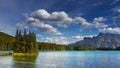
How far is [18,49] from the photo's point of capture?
13012cm

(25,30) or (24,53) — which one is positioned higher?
(25,30)

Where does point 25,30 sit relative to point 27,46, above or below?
above

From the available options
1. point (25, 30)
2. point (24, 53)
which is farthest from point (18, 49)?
point (25, 30)

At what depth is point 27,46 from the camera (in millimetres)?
132000

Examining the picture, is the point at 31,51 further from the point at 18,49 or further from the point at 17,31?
the point at 17,31

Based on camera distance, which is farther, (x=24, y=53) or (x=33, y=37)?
(x=33, y=37)

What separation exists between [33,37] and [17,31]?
10.9 meters

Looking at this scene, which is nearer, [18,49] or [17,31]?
[18,49]

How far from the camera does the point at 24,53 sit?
130 m

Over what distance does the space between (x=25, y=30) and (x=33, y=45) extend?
10.9 m

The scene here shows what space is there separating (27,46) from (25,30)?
11.7m

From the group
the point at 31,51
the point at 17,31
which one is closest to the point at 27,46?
the point at 31,51

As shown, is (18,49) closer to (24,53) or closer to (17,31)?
(24,53)

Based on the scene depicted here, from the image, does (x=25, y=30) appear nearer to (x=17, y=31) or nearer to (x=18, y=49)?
(x=17, y=31)
